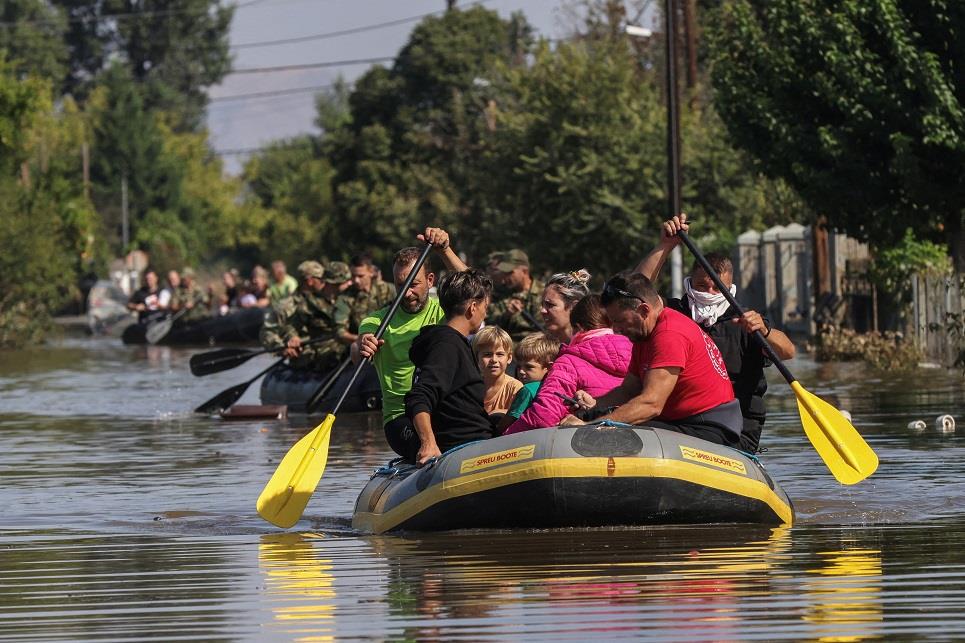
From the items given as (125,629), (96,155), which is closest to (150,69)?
(96,155)

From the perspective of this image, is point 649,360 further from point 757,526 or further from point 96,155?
point 96,155

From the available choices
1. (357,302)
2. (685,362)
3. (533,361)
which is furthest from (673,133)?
(685,362)

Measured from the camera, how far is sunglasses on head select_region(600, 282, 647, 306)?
1073 cm

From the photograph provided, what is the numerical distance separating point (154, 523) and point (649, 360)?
11.0ft

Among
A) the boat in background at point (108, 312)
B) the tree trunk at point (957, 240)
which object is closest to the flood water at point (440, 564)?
the tree trunk at point (957, 240)

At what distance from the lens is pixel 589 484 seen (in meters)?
10.8

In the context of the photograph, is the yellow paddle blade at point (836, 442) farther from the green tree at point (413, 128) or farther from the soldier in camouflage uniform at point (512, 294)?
the green tree at point (413, 128)

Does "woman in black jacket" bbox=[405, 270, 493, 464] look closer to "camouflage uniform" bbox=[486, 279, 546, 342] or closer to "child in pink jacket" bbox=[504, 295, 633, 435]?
"child in pink jacket" bbox=[504, 295, 633, 435]

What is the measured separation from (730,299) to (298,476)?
2.66m

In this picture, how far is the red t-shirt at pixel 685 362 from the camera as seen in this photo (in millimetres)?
10852

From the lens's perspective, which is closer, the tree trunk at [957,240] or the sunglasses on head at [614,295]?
the sunglasses on head at [614,295]

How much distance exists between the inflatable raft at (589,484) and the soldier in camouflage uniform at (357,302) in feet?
31.2

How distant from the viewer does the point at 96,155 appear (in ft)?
334

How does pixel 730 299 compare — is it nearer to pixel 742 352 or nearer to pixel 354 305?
pixel 742 352
